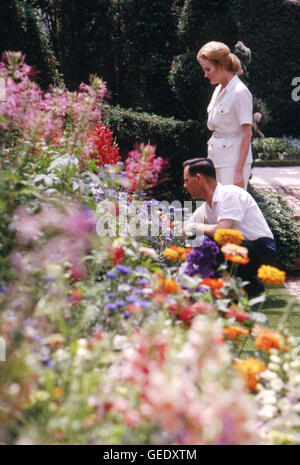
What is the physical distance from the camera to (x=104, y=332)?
6.56 feet

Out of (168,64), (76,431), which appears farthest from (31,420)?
(168,64)

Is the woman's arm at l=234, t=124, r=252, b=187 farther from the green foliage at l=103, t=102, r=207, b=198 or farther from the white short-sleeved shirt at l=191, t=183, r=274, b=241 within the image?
the green foliage at l=103, t=102, r=207, b=198

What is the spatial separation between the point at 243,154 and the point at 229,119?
282mm

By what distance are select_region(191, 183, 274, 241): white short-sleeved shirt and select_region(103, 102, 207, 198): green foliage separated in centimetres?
253

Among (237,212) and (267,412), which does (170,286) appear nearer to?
(267,412)

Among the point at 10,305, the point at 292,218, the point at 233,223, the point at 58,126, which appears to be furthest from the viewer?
the point at 292,218

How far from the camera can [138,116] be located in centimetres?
635

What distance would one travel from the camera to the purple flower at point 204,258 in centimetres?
257

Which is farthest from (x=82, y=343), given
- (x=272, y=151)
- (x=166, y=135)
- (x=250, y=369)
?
(x=272, y=151)

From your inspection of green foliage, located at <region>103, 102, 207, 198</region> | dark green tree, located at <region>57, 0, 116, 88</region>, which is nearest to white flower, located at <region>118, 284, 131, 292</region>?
green foliage, located at <region>103, 102, 207, 198</region>

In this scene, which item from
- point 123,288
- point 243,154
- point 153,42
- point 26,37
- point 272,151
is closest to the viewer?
point 123,288

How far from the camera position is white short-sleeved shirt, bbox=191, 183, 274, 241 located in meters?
3.12

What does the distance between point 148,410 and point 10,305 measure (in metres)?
0.71

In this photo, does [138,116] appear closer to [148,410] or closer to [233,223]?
[233,223]
